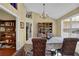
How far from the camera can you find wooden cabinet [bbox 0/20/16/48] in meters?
7.36

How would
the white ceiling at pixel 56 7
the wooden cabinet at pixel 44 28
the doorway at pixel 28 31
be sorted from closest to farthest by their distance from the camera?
the white ceiling at pixel 56 7 → the doorway at pixel 28 31 → the wooden cabinet at pixel 44 28

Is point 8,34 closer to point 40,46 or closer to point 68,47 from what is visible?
point 68,47

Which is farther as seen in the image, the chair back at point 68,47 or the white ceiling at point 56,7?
the white ceiling at point 56,7

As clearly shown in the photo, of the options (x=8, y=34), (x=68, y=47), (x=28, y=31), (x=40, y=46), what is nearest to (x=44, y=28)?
(x=28, y=31)

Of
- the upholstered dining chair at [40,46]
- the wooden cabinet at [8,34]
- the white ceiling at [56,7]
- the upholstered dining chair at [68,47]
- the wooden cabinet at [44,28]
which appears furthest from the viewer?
the wooden cabinet at [44,28]

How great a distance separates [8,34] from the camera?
293 inches

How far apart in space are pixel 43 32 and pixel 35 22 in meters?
1.16

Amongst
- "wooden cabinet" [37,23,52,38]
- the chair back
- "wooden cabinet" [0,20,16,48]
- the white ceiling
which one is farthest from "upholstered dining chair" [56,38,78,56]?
"wooden cabinet" [37,23,52,38]

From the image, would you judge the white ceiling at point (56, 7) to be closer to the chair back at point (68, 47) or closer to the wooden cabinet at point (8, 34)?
the wooden cabinet at point (8, 34)

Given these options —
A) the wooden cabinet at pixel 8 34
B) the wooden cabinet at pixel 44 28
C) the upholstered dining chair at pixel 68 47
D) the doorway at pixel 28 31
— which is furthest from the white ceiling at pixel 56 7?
the wooden cabinet at pixel 44 28

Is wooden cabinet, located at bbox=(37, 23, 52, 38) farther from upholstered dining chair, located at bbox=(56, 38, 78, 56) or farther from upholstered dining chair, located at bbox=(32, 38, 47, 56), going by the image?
upholstered dining chair, located at bbox=(32, 38, 47, 56)

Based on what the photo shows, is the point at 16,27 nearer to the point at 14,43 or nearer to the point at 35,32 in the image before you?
the point at 14,43

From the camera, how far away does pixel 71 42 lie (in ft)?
15.3

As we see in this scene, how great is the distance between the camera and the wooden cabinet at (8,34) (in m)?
7.36
